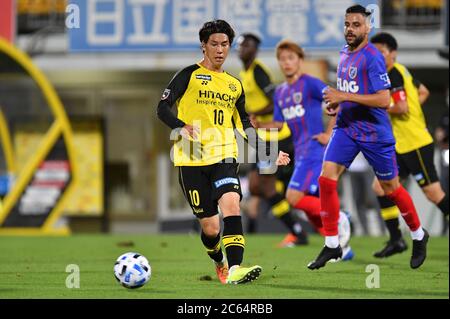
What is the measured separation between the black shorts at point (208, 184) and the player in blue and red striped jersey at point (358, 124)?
1032 millimetres

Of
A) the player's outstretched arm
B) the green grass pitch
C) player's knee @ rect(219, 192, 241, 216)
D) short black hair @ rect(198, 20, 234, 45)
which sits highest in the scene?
short black hair @ rect(198, 20, 234, 45)

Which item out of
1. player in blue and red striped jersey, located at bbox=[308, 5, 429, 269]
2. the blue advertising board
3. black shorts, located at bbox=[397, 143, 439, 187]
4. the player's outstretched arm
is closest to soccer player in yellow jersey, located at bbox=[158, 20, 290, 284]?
the player's outstretched arm

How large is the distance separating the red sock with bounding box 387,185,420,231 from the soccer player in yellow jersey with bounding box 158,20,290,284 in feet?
5.51

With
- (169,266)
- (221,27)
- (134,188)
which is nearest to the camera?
(221,27)

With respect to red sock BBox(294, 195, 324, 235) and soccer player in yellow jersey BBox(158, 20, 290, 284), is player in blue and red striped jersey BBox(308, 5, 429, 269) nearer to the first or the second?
soccer player in yellow jersey BBox(158, 20, 290, 284)

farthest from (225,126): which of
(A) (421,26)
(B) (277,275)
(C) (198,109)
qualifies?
(A) (421,26)

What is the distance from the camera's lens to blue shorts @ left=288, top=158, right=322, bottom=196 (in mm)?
10859

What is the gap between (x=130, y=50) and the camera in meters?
16.5

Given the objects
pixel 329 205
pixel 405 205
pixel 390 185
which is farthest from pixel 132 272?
pixel 405 205

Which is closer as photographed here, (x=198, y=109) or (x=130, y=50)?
(x=198, y=109)

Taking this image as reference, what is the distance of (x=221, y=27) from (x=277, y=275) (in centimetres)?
250

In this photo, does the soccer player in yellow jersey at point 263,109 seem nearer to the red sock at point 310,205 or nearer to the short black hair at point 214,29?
the red sock at point 310,205

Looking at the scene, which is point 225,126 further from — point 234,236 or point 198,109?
point 234,236

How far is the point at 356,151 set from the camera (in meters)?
8.71
